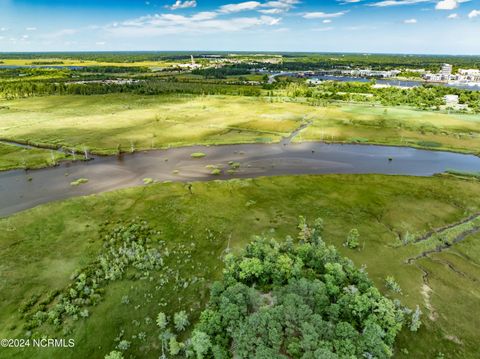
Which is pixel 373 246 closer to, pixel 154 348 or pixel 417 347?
pixel 417 347

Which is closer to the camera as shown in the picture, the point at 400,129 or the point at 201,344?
the point at 201,344

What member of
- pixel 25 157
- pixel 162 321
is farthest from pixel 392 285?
pixel 25 157

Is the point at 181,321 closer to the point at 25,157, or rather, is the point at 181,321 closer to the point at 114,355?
the point at 114,355

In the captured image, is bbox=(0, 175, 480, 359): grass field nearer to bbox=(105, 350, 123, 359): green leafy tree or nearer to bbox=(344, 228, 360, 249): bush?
bbox=(344, 228, 360, 249): bush

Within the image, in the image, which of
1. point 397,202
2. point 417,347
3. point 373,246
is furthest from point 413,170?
point 417,347

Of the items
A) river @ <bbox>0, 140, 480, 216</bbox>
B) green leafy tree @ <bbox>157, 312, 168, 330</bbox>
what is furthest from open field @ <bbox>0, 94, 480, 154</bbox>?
green leafy tree @ <bbox>157, 312, 168, 330</bbox>
